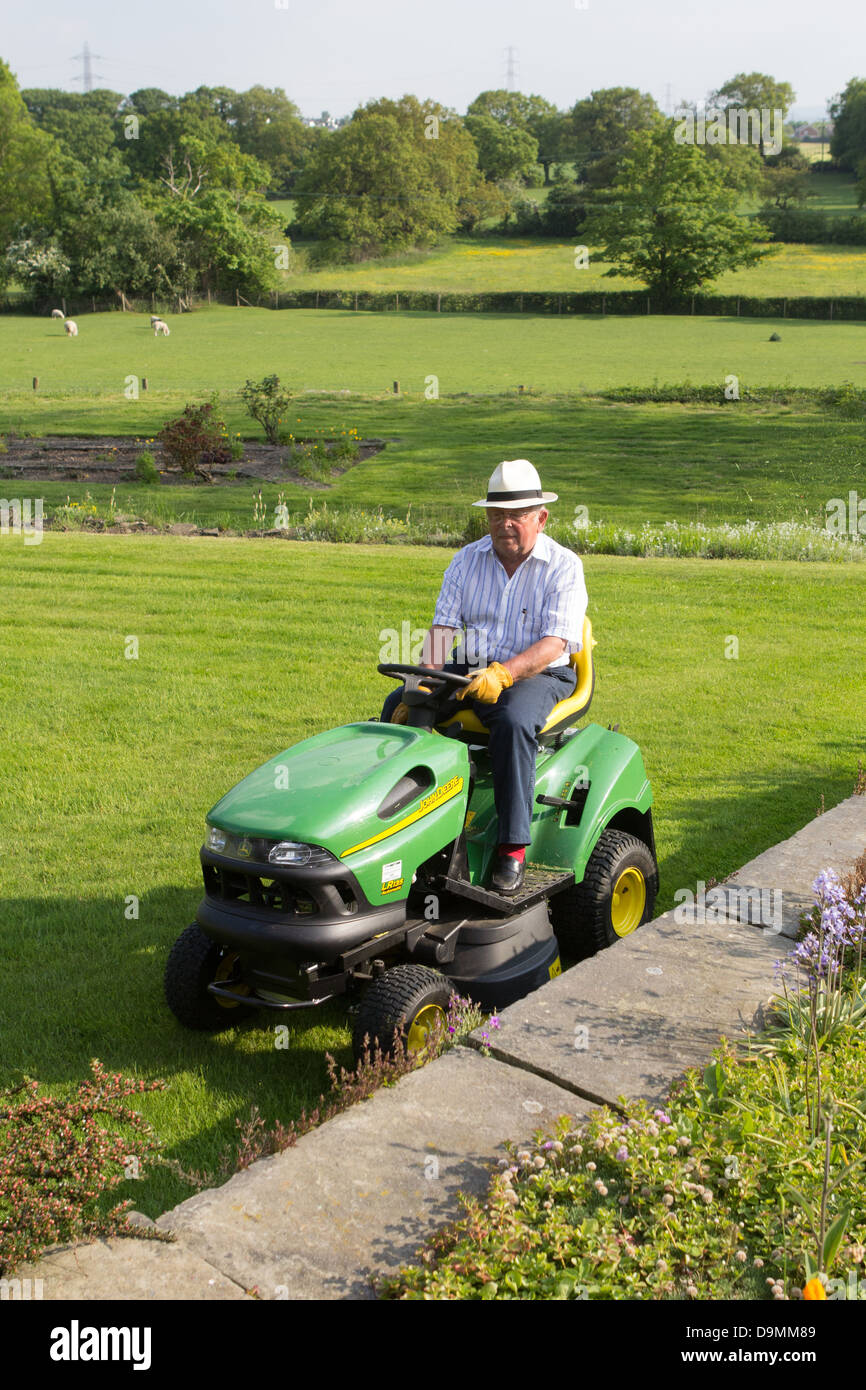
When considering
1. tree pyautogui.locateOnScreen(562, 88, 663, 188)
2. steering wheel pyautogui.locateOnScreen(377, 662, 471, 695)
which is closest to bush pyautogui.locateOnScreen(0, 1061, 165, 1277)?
steering wheel pyautogui.locateOnScreen(377, 662, 471, 695)

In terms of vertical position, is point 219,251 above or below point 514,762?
above

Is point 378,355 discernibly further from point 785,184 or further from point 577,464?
point 785,184

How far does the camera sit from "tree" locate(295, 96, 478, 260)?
292 feet

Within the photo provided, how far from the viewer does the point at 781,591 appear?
11.7 m

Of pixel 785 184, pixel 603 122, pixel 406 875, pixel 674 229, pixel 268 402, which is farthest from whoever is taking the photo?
pixel 603 122

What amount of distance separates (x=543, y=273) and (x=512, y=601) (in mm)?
74707

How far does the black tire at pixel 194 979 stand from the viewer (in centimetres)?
436

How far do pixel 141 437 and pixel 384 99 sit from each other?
94135mm

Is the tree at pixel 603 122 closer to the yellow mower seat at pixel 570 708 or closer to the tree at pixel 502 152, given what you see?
the tree at pixel 502 152

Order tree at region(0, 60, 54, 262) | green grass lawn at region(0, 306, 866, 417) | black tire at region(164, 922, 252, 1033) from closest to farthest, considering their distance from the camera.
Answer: black tire at region(164, 922, 252, 1033) < green grass lawn at region(0, 306, 866, 417) < tree at region(0, 60, 54, 262)

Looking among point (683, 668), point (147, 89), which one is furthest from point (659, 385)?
point (147, 89)

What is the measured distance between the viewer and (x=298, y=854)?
3.89 meters

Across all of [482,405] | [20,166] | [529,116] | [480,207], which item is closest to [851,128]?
[529,116]

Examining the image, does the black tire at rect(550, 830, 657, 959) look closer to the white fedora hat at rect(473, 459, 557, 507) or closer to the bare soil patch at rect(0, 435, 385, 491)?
the white fedora hat at rect(473, 459, 557, 507)
